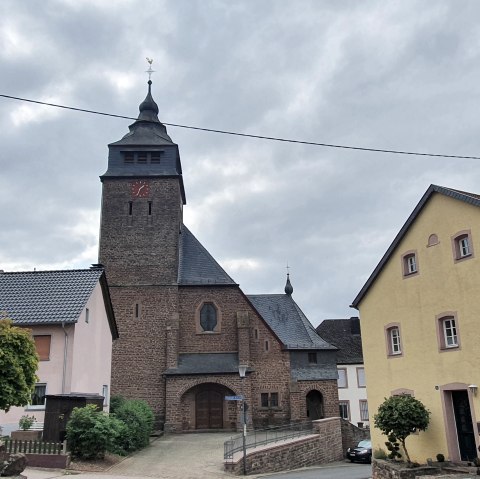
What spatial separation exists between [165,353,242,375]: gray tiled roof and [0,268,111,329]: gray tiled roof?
9.02m

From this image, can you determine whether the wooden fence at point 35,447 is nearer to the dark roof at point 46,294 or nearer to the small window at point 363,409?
the dark roof at point 46,294

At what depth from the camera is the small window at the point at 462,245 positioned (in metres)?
15.5

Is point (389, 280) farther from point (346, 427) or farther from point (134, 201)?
point (134, 201)

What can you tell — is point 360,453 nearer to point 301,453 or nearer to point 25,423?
point 301,453

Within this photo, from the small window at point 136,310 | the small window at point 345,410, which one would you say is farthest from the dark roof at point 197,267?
the small window at point 345,410

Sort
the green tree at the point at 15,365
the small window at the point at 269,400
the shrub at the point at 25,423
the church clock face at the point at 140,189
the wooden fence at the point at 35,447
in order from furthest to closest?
the church clock face at the point at 140,189, the small window at the point at 269,400, the shrub at the point at 25,423, the wooden fence at the point at 35,447, the green tree at the point at 15,365

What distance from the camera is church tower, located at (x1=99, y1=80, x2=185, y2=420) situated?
1193 inches

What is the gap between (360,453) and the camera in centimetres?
2614

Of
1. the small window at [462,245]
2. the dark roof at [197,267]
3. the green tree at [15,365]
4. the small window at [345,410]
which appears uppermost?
the dark roof at [197,267]

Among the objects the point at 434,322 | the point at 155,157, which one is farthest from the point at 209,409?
the point at 434,322

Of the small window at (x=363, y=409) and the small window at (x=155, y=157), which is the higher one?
the small window at (x=155, y=157)

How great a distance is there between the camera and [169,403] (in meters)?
28.8

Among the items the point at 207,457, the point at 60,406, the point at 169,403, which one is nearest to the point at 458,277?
the point at 207,457

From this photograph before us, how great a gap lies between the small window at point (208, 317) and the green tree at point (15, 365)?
18522mm
